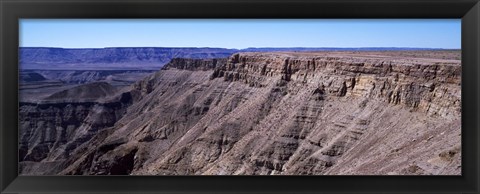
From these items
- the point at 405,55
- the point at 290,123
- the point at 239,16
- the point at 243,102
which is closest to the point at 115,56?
the point at 243,102

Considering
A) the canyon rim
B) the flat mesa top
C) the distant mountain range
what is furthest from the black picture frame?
the distant mountain range

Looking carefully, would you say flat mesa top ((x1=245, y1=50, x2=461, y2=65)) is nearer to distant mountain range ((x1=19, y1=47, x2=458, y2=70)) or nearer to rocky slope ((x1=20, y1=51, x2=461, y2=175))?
rocky slope ((x1=20, y1=51, x2=461, y2=175))

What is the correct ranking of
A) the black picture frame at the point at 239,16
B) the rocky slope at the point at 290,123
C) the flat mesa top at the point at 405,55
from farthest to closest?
the flat mesa top at the point at 405,55
the rocky slope at the point at 290,123
the black picture frame at the point at 239,16

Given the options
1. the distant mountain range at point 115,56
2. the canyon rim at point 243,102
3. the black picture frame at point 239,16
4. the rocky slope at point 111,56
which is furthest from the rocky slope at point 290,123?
the black picture frame at point 239,16

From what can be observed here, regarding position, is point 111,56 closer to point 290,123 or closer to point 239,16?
point 290,123

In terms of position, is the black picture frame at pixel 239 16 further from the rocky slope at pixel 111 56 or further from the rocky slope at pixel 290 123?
the rocky slope at pixel 111 56
